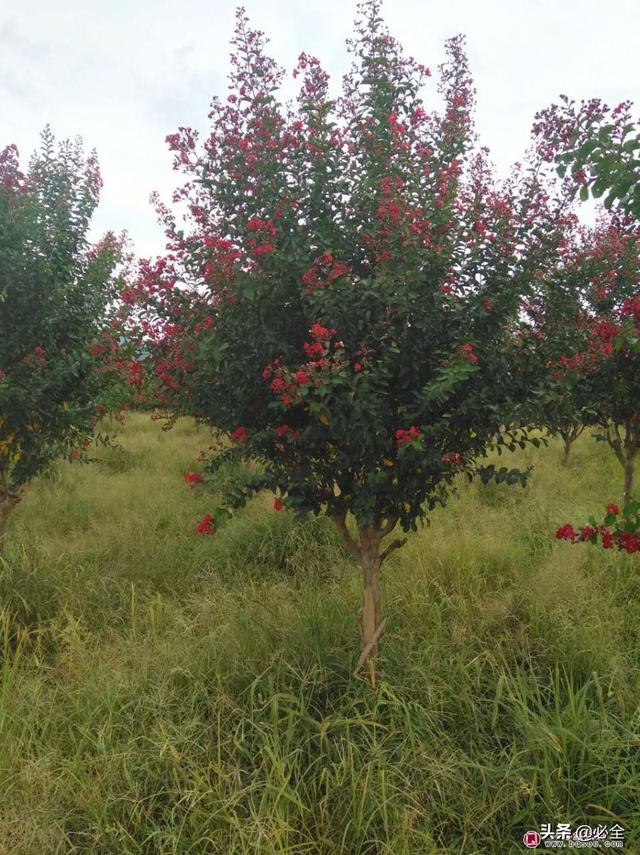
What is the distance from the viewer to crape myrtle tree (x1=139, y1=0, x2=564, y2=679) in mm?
2605

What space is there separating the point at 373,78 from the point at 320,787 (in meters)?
3.65

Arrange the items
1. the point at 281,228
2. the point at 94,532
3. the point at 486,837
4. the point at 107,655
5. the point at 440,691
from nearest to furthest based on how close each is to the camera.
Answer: the point at 486,837 < the point at 281,228 < the point at 440,691 < the point at 107,655 < the point at 94,532

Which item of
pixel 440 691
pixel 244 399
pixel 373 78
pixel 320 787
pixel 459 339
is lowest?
pixel 320 787

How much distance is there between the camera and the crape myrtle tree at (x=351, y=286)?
2.61 meters

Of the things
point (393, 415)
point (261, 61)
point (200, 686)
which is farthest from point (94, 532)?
point (261, 61)

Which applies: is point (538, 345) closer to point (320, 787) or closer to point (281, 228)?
point (281, 228)

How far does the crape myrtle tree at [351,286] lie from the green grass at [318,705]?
3.82 feet

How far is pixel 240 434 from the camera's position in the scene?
114 inches

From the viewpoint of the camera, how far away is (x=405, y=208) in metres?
2.59

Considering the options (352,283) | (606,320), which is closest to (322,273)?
(352,283)

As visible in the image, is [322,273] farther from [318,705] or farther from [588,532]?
[318,705]

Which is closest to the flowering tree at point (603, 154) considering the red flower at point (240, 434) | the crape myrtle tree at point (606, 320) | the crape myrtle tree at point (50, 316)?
the crape myrtle tree at point (606, 320)

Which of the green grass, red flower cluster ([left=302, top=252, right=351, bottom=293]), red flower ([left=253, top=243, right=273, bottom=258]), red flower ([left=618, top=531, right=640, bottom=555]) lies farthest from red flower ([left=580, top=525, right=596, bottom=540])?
red flower ([left=253, top=243, right=273, bottom=258])

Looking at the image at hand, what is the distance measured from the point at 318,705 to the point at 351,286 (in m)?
2.43
